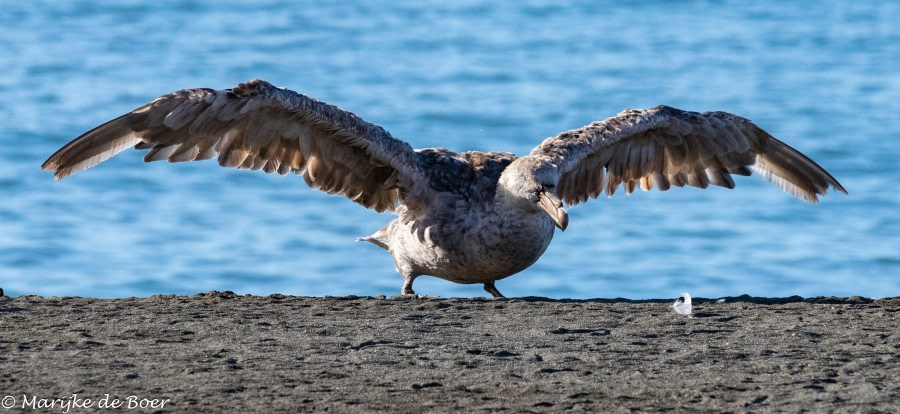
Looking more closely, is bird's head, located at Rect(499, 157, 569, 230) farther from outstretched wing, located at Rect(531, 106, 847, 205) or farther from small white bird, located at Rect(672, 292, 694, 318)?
small white bird, located at Rect(672, 292, 694, 318)

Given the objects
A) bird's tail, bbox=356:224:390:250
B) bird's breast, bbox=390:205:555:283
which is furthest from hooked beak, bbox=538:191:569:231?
bird's tail, bbox=356:224:390:250

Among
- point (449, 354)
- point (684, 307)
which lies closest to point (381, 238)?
point (684, 307)

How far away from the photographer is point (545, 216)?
8172 mm

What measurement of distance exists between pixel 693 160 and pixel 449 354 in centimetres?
332

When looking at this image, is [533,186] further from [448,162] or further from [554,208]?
[448,162]

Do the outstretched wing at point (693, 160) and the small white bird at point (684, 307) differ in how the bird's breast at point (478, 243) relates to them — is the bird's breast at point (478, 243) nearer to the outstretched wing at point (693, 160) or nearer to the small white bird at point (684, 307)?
the outstretched wing at point (693, 160)

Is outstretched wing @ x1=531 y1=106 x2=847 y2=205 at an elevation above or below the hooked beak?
above

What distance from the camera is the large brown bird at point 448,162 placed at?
7.50 m

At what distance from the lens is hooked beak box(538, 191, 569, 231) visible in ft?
24.2

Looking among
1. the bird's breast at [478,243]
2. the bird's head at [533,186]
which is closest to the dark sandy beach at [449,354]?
the bird's breast at [478,243]

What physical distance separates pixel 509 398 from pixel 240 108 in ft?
9.22

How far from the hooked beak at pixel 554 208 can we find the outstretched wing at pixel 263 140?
2.87 ft

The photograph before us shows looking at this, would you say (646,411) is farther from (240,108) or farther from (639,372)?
(240,108)

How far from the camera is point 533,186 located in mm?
7742
